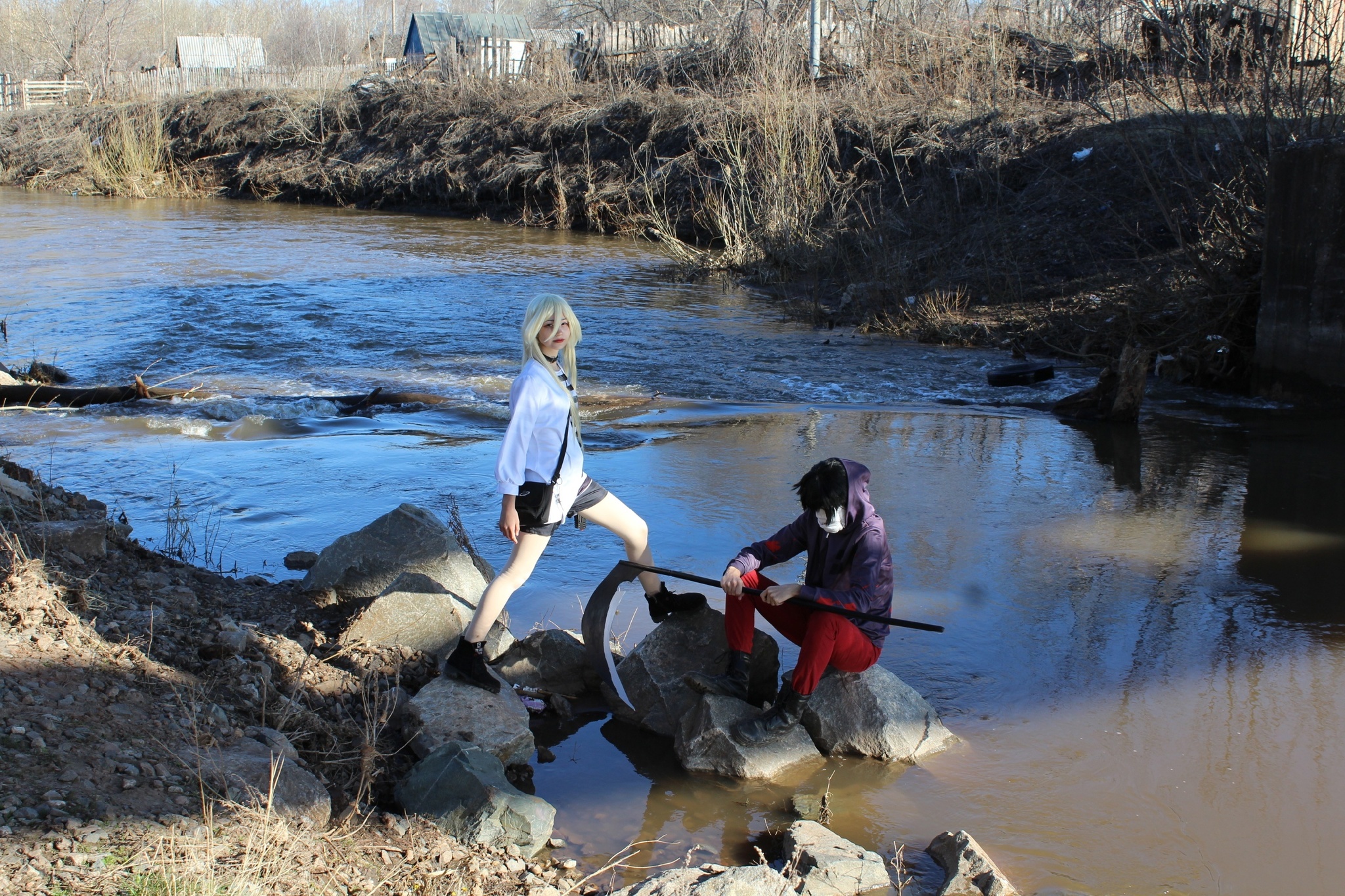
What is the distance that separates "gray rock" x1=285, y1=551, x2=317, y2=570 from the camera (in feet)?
17.9

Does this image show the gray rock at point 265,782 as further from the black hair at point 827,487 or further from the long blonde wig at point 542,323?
the black hair at point 827,487

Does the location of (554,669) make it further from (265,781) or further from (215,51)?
(215,51)

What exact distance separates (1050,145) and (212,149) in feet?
93.5

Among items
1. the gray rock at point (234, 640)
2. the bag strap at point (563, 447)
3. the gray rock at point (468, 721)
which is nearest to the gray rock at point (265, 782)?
the gray rock at point (468, 721)

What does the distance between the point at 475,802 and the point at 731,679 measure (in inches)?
48.9

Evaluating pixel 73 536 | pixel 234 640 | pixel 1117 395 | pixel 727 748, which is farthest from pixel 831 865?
pixel 1117 395

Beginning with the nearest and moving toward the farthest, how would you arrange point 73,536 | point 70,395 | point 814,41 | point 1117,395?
point 73,536, point 1117,395, point 70,395, point 814,41

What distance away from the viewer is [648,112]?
25.7m

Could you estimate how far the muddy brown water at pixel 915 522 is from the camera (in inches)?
142

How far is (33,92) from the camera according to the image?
49.9 m

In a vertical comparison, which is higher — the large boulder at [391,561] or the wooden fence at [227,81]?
the wooden fence at [227,81]

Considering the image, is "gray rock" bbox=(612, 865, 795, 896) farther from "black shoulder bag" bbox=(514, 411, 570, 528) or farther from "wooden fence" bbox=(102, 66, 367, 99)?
"wooden fence" bbox=(102, 66, 367, 99)

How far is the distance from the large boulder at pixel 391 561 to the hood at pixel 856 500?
6.17 ft

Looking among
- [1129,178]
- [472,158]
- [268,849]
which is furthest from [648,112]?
[268,849]
